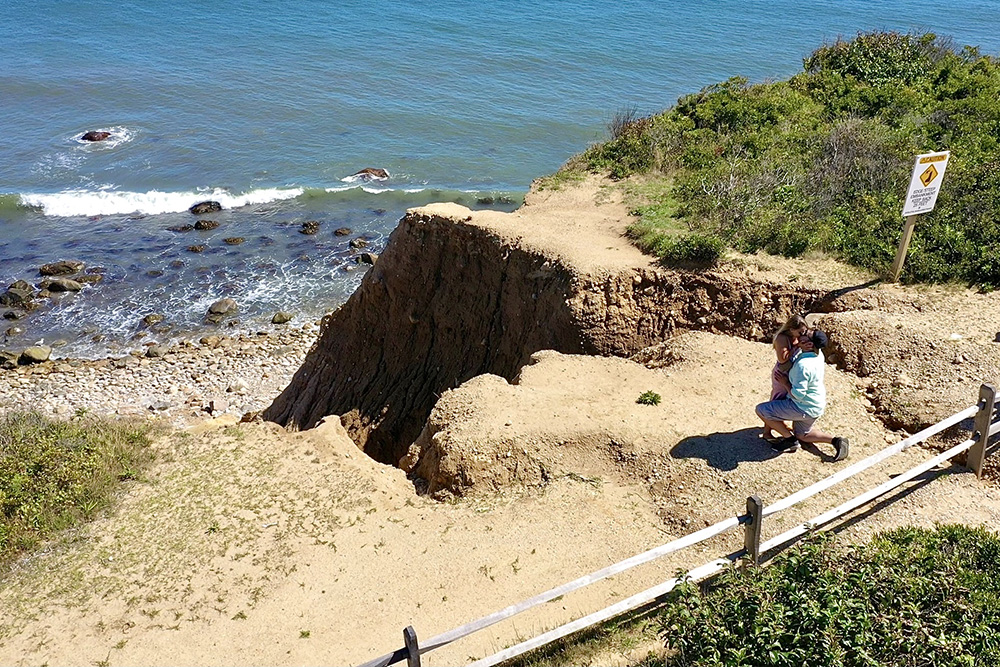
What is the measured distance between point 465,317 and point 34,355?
53.5ft

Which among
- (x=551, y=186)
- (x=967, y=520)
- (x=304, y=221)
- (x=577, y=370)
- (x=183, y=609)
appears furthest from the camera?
(x=304, y=221)

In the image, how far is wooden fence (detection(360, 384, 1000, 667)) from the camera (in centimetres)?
709

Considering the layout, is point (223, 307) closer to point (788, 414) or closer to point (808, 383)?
point (788, 414)

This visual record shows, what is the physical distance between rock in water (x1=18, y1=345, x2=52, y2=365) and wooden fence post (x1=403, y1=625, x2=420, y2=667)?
23.8 metres

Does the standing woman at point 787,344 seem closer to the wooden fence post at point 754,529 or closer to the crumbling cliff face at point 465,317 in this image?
the wooden fence post at point 754,529

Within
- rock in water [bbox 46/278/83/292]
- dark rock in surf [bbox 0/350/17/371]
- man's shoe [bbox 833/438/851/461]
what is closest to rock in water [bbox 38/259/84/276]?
rock in water [bbox 46/278/83/292]

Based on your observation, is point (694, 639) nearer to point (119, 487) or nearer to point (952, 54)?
point (119, 487)

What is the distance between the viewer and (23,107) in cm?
4972

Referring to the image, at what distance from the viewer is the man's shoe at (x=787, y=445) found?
1020cm

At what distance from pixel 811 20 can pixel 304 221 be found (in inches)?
1950

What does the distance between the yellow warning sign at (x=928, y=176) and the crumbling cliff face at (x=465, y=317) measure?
2.47 metres

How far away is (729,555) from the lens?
8.44 metres

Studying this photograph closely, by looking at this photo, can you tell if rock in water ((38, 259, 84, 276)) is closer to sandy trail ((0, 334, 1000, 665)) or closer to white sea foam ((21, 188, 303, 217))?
white sea foam ((21, 188, 303, 217))

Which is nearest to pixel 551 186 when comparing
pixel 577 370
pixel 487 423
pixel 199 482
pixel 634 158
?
pixel 634 158
